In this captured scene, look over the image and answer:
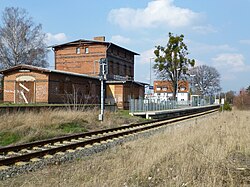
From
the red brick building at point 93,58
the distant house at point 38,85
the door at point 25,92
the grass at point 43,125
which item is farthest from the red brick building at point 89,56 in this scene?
the grass at point 43,125

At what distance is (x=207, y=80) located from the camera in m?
90.5

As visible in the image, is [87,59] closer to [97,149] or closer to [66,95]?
[66,95]

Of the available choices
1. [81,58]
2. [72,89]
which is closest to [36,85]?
[72,89]

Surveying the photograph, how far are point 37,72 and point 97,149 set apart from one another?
Result: 74.0 feet

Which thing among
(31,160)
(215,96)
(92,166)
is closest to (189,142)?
(92,166)

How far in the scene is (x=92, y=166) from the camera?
7430 millimetres

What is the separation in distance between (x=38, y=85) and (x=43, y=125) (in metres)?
16.6

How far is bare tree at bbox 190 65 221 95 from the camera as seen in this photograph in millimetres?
90188

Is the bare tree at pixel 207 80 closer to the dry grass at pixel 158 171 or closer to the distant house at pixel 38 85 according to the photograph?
the distant house at pixel 38 85

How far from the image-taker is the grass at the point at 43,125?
13242mm

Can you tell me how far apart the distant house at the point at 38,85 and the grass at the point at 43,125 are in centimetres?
1061

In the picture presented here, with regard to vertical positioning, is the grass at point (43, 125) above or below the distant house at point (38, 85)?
below

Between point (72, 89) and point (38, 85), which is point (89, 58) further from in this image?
point (38, 85)

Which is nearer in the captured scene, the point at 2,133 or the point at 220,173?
the point at 220,173
